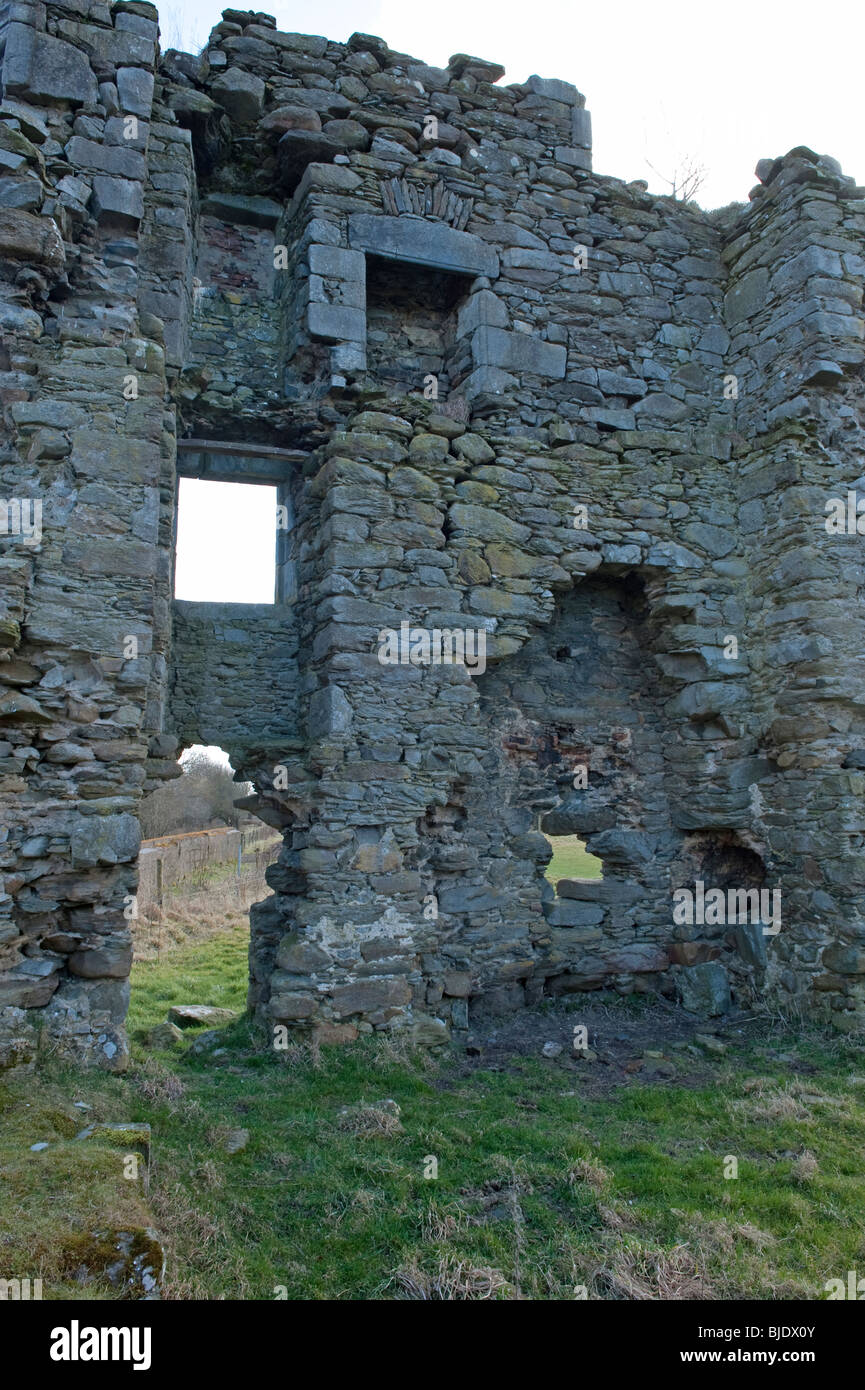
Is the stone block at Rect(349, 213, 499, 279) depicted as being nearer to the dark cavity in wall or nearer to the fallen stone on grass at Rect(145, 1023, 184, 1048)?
the dark cavity in wall

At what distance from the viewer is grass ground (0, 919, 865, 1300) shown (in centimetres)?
348

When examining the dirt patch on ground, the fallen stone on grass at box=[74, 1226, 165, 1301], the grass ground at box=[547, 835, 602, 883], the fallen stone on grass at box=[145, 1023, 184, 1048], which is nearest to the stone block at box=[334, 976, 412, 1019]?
the dirt patch on ground

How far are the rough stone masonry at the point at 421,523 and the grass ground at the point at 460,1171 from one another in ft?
2.26

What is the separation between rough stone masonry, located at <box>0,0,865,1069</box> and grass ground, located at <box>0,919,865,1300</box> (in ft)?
2.26

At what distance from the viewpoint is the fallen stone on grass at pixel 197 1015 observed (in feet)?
26.3

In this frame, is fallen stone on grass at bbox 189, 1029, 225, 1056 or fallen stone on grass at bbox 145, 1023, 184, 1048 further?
fallen stone on grass at bbox 145, 1023, 184, 1048

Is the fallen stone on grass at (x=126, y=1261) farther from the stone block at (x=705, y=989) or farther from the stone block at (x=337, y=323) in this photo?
the stone block at (x=337, y=323)

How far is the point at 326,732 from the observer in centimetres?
650

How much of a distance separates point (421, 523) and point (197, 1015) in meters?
5.06

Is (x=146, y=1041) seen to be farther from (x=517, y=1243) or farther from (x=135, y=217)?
(x=135, y=217)

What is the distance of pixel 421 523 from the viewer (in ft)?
23.2

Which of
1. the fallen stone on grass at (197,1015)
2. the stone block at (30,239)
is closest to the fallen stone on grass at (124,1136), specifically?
the fallen stone on grass at (197,1015)

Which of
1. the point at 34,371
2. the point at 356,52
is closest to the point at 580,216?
Answer: the point at 356,52

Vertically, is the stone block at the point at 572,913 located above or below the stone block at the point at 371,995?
→ above
